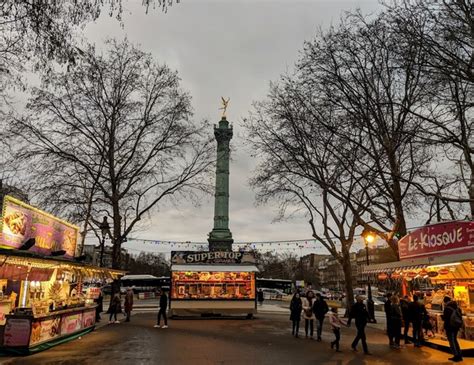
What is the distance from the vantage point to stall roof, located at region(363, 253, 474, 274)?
12430 mm

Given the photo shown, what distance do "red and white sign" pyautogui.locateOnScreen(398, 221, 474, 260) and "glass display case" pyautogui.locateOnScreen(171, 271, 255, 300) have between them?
10926mm

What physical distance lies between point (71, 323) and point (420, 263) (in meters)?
12.7

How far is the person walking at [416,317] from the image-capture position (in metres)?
14.0

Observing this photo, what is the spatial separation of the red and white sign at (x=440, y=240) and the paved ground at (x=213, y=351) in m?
3.34

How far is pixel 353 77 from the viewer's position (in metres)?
18.0

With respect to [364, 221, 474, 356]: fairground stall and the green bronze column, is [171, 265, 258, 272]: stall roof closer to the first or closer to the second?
[364, 221, 474, 356]: fairground stall

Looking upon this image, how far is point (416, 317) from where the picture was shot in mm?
14062

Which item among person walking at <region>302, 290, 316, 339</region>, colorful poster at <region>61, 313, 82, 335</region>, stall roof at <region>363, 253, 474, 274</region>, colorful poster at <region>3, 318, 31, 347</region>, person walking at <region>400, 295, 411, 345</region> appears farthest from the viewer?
person walking at <region>302, 290, 316, 339</region>

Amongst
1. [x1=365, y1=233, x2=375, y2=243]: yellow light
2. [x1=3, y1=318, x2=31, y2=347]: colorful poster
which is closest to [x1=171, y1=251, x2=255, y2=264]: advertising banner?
[x1=365, y1=233, x2=375, y2=243]: yellow light

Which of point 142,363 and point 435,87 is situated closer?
point 142,363

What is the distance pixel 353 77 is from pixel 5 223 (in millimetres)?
14245

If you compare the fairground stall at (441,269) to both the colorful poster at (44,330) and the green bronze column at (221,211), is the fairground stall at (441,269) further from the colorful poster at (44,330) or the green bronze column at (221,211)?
the green bronze column at (221,211)

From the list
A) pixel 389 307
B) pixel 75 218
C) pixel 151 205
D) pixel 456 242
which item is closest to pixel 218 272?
pixel 151 205

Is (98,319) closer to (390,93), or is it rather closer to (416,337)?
(416,337)
